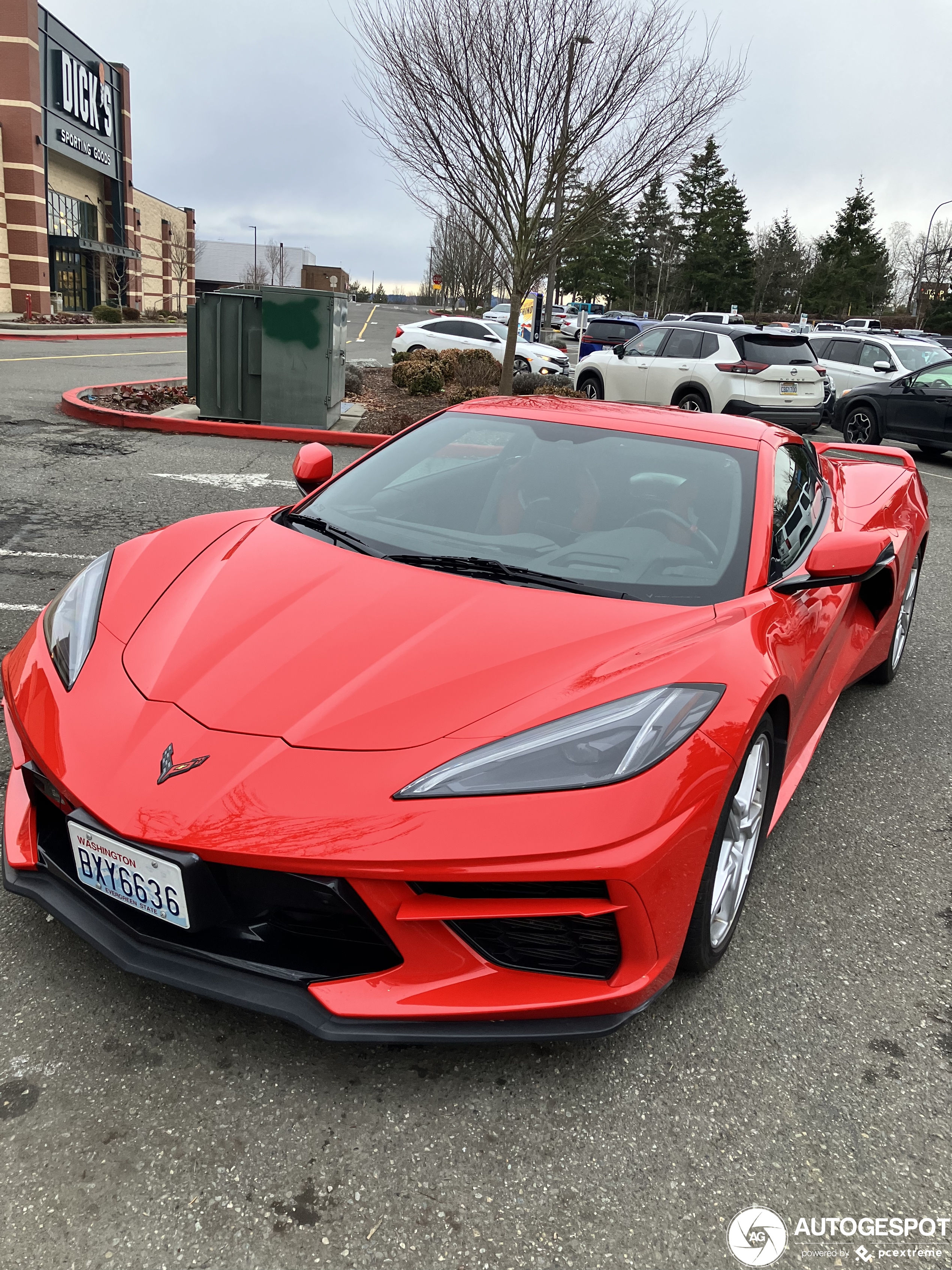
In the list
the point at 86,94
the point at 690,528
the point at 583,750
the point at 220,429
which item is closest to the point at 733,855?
the point at 583,750

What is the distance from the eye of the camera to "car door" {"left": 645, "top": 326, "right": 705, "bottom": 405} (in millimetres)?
14109

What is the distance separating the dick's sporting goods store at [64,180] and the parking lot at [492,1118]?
133ft

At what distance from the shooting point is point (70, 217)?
42906mm

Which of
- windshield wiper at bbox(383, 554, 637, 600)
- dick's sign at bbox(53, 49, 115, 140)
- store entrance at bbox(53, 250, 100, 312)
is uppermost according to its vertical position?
dick's sign at bbox(53, 49, 115, 140)

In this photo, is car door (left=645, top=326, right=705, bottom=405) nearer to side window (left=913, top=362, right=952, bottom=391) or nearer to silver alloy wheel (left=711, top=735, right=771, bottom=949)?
side window (left=913, top=362, right=952, bottom=391)

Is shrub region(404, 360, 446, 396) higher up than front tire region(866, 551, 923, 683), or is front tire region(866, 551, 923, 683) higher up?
shrub region(404, 360, 446, 396)

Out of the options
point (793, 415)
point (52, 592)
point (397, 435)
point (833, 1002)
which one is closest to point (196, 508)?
point (52, 592)

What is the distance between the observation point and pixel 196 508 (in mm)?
7141

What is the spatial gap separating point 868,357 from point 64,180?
39.5 meters

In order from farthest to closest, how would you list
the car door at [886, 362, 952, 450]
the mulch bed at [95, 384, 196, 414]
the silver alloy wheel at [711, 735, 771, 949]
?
the car door at [886, 362, 952, 450] → the mulch bed at [95, 384, 196, 414] → the silver alloy wheel at [711, 735, 771, 949]

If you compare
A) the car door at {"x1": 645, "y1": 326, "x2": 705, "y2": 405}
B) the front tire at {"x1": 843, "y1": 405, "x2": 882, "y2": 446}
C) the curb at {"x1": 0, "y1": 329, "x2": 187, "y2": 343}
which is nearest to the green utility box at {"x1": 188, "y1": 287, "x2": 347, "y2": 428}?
the car door at {"x1": 645, "y1": 326, "x2": 705, "y2": 405}

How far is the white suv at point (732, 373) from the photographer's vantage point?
44.0 feet

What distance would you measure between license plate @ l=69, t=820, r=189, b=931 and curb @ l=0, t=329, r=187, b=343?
25.9 m

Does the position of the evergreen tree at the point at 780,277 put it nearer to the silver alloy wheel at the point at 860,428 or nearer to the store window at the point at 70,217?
the store window at the point at 70,217
